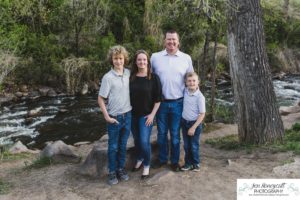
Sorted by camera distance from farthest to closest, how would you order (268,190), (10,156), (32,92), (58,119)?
(32,92) < (58,119) < (10,156) < (268,190)

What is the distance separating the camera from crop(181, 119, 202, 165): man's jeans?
601cm

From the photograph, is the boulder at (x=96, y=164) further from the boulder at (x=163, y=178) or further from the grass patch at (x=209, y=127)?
the grass patch at (x=209, y=127)

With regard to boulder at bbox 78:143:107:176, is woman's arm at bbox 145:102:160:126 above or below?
above

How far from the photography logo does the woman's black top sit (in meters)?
1.63

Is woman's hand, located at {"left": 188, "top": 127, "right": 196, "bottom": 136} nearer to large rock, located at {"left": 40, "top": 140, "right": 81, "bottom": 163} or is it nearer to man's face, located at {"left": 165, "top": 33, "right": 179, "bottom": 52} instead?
man's face, located at {"left": 165, "top": 33, "right": 179, "bottom": 52}

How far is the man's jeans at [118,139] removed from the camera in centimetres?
568

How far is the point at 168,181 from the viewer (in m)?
5.78

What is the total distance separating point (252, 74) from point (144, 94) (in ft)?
8.25

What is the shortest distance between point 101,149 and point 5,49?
27.2 ft

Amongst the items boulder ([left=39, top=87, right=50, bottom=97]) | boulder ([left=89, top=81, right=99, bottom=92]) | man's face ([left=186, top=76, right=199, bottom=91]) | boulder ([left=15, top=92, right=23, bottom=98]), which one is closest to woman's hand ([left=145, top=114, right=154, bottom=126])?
man's face ([left=186, top=76, right=199, bottom=91])

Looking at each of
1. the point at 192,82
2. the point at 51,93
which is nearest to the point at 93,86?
the point at 51,93

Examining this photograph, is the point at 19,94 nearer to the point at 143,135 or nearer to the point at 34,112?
the point at 34,112

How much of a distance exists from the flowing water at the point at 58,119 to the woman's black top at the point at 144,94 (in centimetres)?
686

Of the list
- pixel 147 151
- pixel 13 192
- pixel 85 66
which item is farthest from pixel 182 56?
pixel 85 66
